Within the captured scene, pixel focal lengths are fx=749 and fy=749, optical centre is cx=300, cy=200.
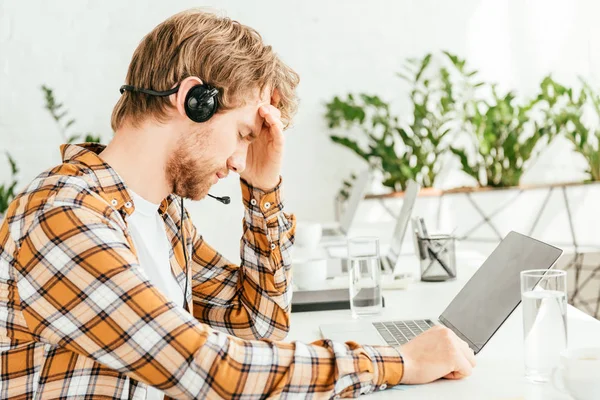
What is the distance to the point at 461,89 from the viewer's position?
490 cm

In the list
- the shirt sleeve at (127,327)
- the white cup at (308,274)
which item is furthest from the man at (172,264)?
the white cup at (308,274)

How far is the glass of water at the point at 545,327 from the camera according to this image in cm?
112

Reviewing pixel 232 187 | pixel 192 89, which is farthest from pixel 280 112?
pixel 232 187

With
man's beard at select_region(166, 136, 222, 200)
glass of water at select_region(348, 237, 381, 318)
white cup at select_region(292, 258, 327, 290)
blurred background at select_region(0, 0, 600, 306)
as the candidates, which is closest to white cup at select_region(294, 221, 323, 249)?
white cup at select_region(292, 258, 327, 290)

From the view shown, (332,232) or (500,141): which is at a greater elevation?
(500,141)

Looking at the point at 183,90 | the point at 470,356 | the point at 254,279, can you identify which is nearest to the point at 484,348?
the point at 470,356

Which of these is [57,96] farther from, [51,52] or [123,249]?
[123,249]

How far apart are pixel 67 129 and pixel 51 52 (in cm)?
49

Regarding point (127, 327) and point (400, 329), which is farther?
point (400, 329)

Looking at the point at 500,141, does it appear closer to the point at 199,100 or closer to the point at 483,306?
the point at 483,306

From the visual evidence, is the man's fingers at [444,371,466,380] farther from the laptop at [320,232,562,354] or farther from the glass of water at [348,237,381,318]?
the glass of water at [348,237,381,318]

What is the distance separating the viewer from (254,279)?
1.55m

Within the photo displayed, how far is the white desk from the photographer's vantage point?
1.09 meters

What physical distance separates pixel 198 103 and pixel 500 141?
3548 mm
